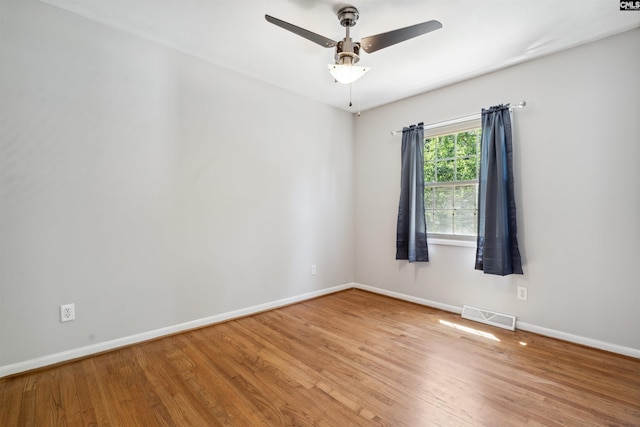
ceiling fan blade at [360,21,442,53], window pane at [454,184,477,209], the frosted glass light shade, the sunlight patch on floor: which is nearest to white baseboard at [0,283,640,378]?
the sunlight patch on floor

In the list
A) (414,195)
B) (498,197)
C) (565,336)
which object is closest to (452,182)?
(414,195)

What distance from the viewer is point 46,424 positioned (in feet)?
4.98

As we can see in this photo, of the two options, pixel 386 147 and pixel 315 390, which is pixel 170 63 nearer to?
pixel 386 147

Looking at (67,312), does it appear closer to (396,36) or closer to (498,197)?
(396,36)

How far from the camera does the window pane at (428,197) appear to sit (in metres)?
3.53

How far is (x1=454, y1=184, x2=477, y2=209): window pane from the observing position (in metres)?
3.18

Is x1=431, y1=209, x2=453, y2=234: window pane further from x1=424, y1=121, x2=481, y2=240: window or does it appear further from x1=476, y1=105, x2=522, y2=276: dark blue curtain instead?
x1=476, y1=105, x2=522, y2=276: dark blue curtain

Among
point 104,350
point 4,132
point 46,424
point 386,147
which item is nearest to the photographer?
point 46,424

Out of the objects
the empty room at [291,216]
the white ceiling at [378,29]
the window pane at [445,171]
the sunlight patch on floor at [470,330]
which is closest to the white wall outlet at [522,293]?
the empty room at [291,216]

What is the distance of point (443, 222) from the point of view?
3.43m

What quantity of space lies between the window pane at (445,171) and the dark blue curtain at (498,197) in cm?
43

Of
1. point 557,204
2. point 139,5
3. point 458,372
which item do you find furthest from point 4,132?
point 557,204

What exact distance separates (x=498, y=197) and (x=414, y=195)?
0.91 m

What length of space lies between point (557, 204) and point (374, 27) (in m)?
2.19
